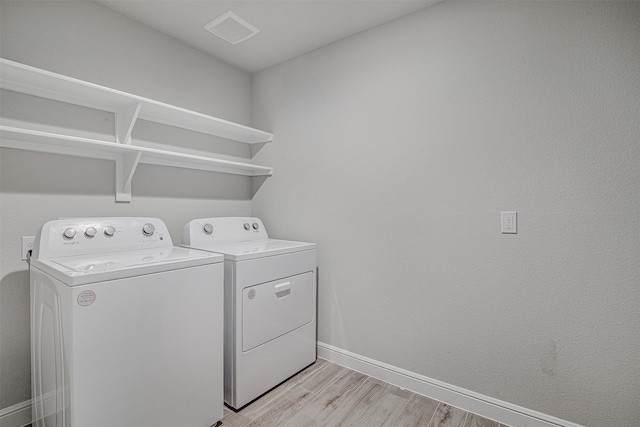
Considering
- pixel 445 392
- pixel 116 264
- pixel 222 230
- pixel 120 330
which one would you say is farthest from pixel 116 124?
pixel 445 392

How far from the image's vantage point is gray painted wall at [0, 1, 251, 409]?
5.14 feet

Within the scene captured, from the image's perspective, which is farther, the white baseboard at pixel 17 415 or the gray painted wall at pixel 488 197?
the white baseboard at pixel 17 415

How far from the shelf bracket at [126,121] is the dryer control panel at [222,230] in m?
0.64

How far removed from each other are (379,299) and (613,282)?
1175 millimetres

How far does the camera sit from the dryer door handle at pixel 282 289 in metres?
1.94

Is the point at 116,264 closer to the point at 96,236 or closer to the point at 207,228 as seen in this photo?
the point at 96,236

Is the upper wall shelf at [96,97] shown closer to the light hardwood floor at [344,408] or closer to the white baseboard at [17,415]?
the white baseboard at [17,415]

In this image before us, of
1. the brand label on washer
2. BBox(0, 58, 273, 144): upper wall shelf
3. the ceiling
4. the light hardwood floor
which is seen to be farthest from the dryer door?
the ceiling

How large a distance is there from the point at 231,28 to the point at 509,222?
207 cm

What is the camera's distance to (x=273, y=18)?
6.52 ft

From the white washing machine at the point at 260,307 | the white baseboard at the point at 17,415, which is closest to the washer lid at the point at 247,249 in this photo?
the white washing machine at the point at 260,307

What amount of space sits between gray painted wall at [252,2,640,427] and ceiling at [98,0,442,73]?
0.11 m

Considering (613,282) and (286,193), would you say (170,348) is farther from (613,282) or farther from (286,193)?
(613,282)

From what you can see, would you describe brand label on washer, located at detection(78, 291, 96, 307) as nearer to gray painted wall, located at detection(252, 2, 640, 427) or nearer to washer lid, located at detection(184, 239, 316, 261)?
washer lid, located at detection(184, 239, 316, 261)
